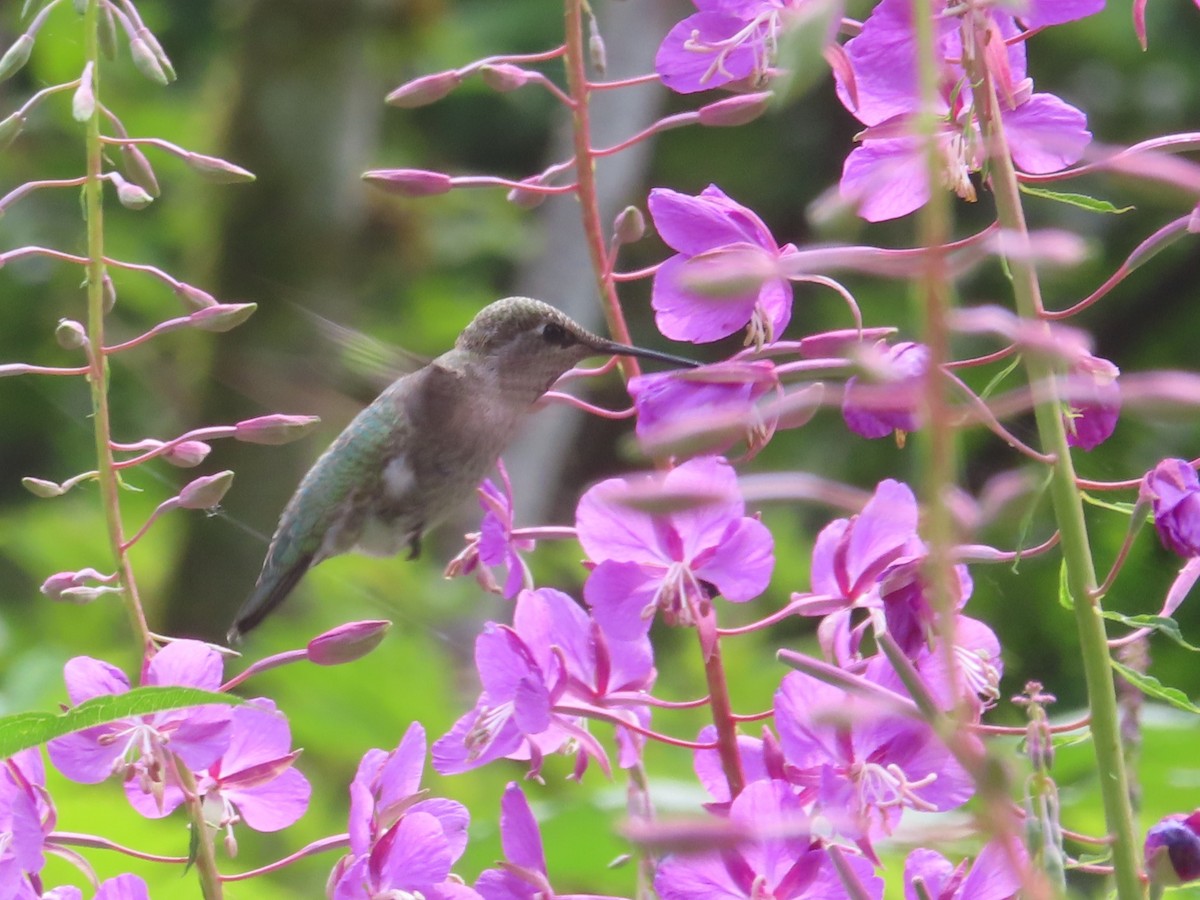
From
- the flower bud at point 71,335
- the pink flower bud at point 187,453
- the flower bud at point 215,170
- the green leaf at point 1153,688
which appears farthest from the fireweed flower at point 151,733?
the green leaf at point 1153,688

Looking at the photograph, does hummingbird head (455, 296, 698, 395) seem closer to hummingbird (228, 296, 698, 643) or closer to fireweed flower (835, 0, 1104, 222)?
hummingbird (228, 296, 698, 643)

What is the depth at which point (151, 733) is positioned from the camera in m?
1.80

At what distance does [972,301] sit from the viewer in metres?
6.74

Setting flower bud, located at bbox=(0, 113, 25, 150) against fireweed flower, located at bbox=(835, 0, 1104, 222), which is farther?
flower bud, located at bbox=(0, 113, 25, 150)

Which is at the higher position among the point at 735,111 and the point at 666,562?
the point at 735,111

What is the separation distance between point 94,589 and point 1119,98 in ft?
27.0

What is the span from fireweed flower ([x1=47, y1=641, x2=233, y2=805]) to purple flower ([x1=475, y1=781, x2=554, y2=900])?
1.18ft

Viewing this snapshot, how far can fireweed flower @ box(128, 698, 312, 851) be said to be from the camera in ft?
6.27

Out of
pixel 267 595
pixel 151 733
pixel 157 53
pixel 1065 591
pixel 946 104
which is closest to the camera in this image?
pixel 1065 591

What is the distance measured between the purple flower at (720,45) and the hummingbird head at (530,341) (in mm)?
781

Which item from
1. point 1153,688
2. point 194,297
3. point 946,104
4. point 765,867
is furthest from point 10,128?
point 1153,688

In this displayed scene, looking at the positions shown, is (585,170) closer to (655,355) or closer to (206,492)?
(655,355)

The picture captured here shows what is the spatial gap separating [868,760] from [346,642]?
27.8 inches

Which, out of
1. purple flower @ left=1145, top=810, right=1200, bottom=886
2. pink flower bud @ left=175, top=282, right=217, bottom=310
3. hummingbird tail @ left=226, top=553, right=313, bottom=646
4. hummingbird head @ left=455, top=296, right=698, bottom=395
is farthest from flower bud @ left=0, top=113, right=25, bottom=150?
purple flower @ left=1145, top=810, right=1200, bottom=886
